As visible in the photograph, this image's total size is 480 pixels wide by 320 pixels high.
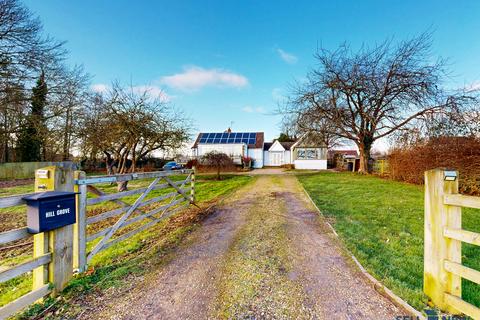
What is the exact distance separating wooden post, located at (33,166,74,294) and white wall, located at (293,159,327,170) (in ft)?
92.6

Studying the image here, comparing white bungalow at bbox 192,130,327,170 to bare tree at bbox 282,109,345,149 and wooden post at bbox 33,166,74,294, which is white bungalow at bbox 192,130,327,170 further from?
wooden post at bbox 33,166,74,294

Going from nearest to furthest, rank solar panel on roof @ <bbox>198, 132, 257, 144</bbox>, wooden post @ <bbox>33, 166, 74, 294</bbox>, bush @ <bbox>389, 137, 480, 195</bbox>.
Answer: wooden post @ <bbox>33, 166, 74, 294</bbox>, bush @ <bbox>389, 137, 480, 195</bbox>, solar panel on roof @ <bbox>198, 132, 257, 144</bbox>

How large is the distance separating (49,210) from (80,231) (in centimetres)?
88

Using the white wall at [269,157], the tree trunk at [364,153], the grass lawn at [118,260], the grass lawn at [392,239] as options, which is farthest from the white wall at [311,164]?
the grass lawn at [118,260]

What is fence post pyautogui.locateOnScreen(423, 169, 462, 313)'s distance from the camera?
7.09 ft

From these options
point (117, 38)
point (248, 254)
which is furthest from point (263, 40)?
point (248, 254)

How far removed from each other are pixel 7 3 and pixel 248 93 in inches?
605

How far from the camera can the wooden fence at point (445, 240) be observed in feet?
6.89

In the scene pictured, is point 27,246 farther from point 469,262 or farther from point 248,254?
point 469,262

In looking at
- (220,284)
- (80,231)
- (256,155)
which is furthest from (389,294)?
(256,155)

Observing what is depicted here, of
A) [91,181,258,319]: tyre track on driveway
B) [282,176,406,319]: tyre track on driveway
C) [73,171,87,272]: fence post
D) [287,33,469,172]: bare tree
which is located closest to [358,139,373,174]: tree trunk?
[287,33,469,172]: bare tree

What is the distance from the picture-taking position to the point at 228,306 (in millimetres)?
2260

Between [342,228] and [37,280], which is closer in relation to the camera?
[37,280]

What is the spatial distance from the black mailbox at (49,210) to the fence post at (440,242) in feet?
14.0
